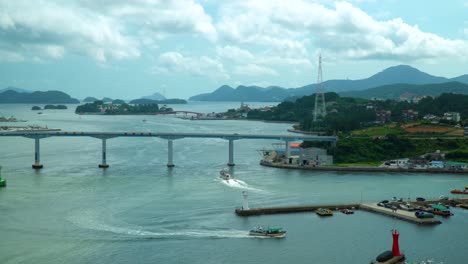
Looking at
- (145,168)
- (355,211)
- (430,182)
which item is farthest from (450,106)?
(355,211)

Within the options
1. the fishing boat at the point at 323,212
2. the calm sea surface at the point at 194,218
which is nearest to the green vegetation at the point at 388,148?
the calm sea surface at the point at 194,218

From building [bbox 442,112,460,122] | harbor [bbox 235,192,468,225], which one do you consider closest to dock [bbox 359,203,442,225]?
harbor [bbox 235,192,468,225]

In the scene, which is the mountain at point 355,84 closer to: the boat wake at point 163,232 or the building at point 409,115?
the building at point 409,115

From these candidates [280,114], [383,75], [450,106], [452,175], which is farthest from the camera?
[383,75]

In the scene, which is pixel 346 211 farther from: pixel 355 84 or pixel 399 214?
pixel 355 84

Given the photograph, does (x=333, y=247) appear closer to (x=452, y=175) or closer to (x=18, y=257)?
(x=18, y=257)
